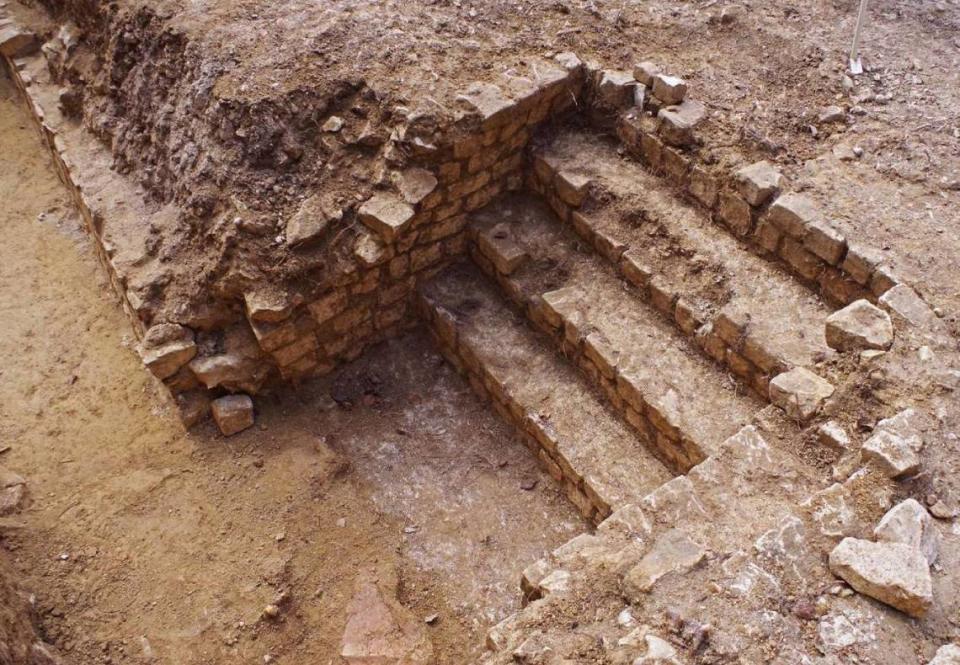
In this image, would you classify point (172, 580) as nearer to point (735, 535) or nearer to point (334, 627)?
point (334, 627)

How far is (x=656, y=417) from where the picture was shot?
4227 millimetres

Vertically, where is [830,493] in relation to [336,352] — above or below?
above

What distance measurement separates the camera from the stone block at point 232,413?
485 cm

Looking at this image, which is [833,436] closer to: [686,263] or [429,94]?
[686,263]

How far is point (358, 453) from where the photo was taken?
16.1ft

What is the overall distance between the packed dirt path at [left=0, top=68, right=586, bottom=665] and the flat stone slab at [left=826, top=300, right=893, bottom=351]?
1853mm

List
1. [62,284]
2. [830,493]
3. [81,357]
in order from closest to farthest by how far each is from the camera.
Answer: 1. [830,493]
2. [81,357]
3. [62,284]

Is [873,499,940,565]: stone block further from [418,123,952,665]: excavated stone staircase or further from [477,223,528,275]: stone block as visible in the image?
[477,223,528,275]: stone block

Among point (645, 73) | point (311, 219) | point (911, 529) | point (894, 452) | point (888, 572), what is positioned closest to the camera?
point (888, 572)

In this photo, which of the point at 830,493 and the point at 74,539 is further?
the point at 74,539

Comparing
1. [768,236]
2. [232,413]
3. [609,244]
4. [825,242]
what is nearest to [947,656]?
[825,242]

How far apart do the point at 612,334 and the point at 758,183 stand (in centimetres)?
127

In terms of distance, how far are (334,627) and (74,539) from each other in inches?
66.9

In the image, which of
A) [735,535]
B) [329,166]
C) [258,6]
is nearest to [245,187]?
[329,166]
